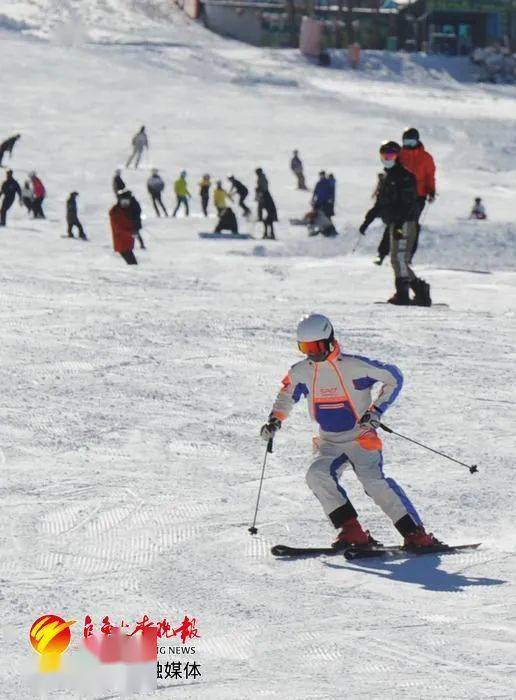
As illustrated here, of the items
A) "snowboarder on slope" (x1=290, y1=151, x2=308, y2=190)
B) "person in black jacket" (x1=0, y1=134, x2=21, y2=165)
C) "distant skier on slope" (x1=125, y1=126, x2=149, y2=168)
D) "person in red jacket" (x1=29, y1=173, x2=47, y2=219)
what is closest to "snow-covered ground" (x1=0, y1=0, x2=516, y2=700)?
"person in red jacket" (x1=29, y1=173, x2=47, y2=219)

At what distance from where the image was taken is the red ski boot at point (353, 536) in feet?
24.0

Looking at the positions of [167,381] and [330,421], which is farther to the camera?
[167,381]

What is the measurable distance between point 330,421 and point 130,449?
8.64 feet

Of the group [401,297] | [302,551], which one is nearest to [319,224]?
[401,297]

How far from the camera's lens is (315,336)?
7.10 metres

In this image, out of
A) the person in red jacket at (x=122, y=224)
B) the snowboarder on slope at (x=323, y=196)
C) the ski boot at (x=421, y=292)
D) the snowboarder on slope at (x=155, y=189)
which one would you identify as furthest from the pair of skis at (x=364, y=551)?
the snowboarder on slope at (x=155, y=189)

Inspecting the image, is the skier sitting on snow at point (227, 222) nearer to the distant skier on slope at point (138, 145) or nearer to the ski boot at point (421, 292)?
the distant skier on slope at point (138, 145)

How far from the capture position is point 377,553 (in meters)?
7.25

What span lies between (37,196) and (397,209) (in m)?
13.3

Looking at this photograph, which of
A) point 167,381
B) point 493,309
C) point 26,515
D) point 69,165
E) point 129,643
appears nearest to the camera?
point 129,643

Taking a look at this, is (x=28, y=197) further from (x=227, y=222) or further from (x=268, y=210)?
(x=268, y=210)

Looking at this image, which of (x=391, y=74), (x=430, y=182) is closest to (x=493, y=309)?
(x=430, y=182)

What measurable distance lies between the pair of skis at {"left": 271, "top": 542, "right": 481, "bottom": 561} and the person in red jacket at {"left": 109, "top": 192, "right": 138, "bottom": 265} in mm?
11793

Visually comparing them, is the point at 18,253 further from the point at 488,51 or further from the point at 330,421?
the point at 488,51
